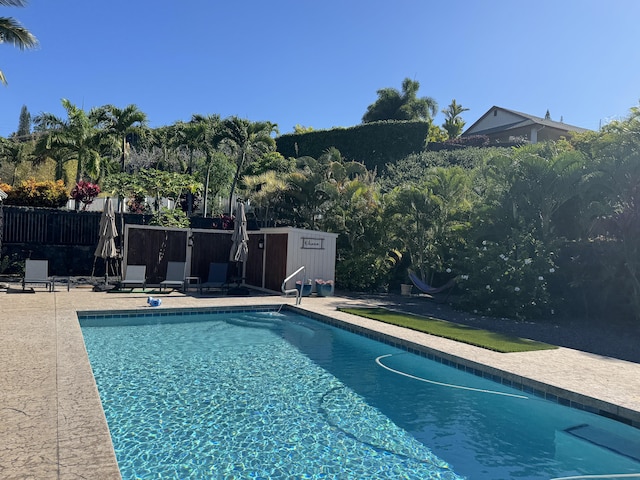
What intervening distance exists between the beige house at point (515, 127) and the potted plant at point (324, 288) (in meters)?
29.1

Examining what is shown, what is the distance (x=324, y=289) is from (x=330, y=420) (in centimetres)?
907

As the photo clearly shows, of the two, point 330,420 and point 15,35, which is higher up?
point 15,35

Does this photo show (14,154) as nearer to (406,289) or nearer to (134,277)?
(134,277)

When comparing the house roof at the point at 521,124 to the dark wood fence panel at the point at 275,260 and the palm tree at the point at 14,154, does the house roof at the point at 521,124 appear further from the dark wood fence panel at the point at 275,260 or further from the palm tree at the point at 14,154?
the palm tree at the point at 14,154

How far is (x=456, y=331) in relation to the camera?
904cm

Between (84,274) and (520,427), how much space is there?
49.8 feet

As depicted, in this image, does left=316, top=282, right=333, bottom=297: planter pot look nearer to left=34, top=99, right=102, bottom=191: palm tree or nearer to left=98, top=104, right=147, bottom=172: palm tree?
left=34, top=99, right=102, bottom=191: palm tree

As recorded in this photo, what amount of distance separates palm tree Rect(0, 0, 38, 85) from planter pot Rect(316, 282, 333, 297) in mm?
12039

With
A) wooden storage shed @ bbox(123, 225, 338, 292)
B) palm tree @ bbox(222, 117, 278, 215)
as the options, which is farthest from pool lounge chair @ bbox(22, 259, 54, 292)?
palm tree @ bbox(222, 117, 278, 215)

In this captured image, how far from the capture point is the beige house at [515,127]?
4069cm

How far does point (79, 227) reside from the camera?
53.6ft

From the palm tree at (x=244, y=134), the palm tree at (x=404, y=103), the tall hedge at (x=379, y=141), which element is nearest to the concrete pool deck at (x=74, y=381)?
the palm tree at (x=244, y=134)

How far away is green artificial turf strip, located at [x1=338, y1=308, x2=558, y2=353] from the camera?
7.86m

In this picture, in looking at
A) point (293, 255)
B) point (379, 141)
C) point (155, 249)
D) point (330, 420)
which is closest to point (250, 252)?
point (293, 255)
